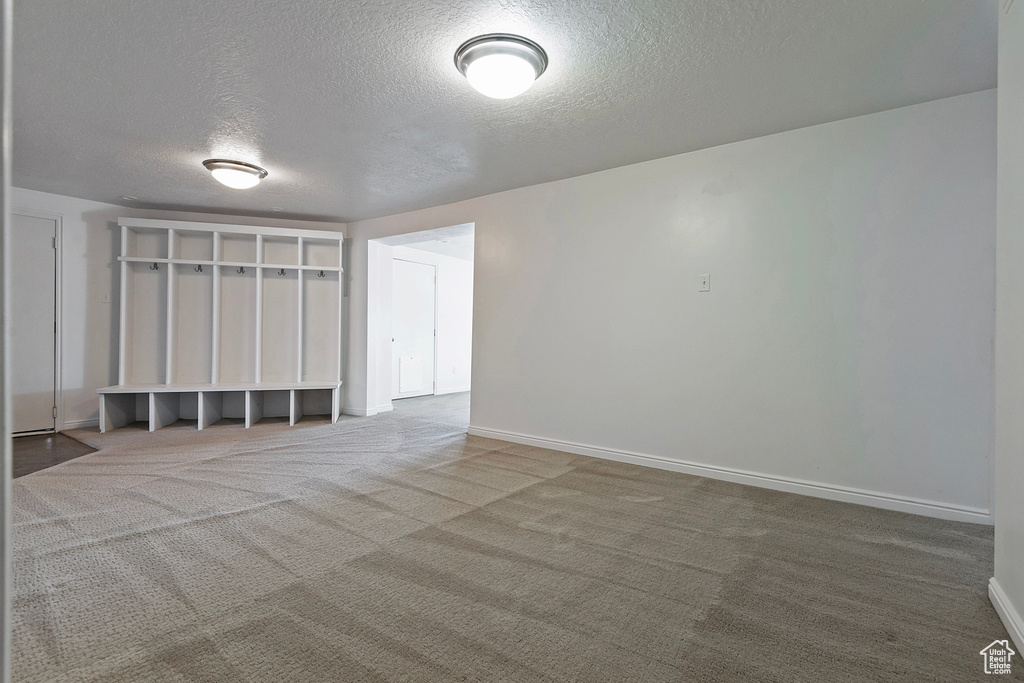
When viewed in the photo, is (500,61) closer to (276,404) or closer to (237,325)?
(237,325)

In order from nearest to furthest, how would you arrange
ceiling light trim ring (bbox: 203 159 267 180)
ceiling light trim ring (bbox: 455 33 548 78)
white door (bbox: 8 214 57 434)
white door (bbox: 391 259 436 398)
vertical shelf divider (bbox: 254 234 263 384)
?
ceiling light trim ring (bbox: 455 33 548 78) → ceiling light trim ring (bbox: 203 159 267 180) → white door (bbox: 8 214 57 434) → vertical shelf divider (bbox: 254 234 263 384) → white door (bbox: 391 259 436 398)

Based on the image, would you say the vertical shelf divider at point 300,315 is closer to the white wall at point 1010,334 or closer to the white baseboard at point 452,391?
the white baseboard at point 452,391

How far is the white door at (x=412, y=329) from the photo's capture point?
7.41 m

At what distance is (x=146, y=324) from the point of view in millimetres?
5426

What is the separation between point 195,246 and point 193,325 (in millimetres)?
897

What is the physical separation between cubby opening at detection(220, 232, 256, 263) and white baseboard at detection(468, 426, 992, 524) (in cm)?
396

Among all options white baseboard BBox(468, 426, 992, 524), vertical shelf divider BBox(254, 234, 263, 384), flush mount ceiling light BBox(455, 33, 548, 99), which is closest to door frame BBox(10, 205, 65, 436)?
vertical shelf divider BBox(254, 234, 263, 384)

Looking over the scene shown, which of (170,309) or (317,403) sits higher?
(170,309)

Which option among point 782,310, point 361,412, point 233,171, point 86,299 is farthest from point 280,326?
point 782,310

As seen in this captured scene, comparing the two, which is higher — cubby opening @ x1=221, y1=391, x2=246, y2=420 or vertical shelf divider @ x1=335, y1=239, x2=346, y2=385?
vertical shelf divider @ x1=335, y1=239, x2=346, y2=385

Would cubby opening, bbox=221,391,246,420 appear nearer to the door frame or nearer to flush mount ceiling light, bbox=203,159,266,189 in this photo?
the door frame

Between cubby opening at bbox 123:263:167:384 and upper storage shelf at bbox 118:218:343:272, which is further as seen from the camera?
cubby opening at bbox 123:263:167:384

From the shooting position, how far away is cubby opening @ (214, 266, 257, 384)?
5.67m

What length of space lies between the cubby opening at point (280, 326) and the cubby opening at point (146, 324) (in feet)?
3.35
